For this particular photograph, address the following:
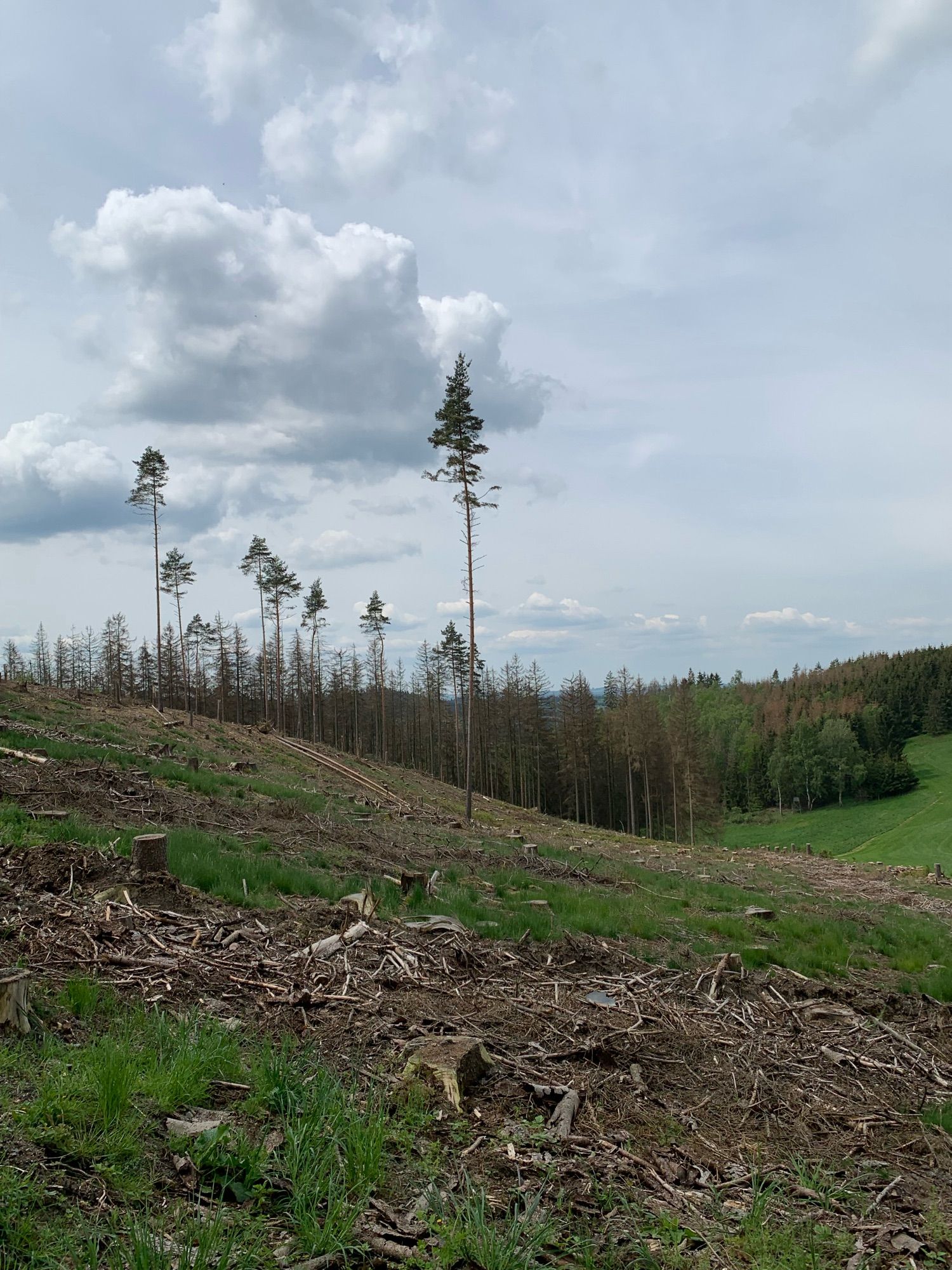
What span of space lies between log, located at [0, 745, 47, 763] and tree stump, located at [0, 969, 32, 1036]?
1040cm

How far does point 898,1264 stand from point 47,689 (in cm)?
4327

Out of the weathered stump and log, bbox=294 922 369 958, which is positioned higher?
log, bbox=294 922 369 958

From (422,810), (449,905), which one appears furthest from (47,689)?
(449,905)

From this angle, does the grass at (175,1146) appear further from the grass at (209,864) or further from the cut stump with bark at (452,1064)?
the grass at (209,864)

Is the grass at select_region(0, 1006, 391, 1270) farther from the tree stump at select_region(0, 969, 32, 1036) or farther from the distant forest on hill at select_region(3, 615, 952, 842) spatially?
the distant forest on hill at select_region(3, 615, 952, 842)

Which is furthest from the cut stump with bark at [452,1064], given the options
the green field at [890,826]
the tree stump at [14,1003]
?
the green field at [890,826]

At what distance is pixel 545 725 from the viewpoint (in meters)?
68.4

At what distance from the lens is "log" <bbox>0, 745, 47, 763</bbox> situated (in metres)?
13.4

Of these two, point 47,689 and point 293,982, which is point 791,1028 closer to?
point 293,982

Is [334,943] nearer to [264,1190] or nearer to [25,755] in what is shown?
[264,1190]

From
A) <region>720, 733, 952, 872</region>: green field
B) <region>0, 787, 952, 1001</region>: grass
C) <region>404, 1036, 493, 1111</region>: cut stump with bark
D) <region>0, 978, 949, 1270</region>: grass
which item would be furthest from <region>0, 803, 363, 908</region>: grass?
<region>720, 733, 952, 872</region>: green field

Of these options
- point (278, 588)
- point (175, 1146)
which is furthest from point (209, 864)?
point (278, 588)

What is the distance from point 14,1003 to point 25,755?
11.0m

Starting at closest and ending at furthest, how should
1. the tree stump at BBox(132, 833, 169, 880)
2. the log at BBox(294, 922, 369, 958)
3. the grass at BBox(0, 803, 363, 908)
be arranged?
the log at BBox(294, 922, 369, 958)
the tree stump at BBox(132, 833, 169, 880)
the grass at BBox(0, 803, 363, 908)
